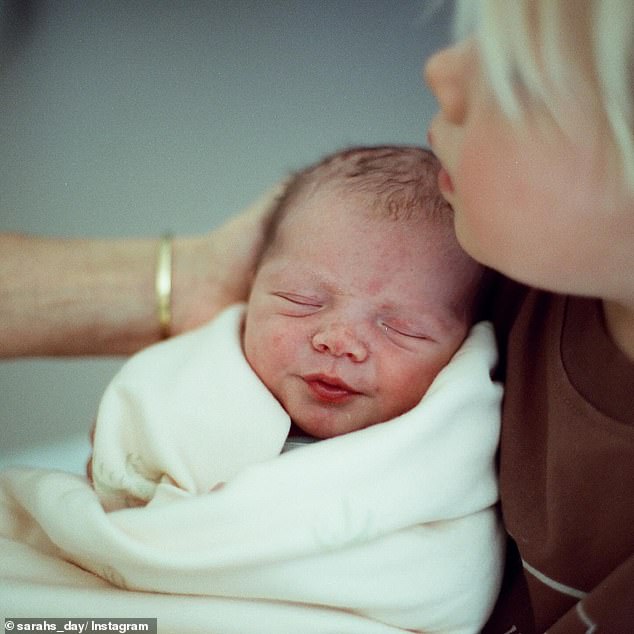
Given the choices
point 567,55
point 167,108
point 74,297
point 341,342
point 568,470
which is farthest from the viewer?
point 167,108

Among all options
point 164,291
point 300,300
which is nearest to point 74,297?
point 164,291

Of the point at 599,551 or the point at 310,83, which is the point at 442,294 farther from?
the point at 310,83

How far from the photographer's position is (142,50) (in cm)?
133

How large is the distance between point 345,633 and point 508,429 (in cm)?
23

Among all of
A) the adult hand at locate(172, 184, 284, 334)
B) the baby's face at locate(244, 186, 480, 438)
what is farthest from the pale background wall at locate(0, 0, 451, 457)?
the baby's face at locate(244, 186, 480, 438)

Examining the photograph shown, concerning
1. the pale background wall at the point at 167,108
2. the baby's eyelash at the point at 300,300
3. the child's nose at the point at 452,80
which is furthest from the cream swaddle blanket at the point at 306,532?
the pale background wall at the point at 167,108

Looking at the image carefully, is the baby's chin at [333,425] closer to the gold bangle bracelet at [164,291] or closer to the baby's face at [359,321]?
the baby's face at [359,321]

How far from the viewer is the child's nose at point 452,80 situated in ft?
1.91

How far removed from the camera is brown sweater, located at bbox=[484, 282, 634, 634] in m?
0.60

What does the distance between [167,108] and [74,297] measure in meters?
0.50

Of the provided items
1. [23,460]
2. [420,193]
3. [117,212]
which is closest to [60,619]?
[420,193]

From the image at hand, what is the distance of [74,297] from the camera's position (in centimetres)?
101

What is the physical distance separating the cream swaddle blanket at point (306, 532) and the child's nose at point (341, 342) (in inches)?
3.4

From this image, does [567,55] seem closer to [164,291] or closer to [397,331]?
[397,331]
